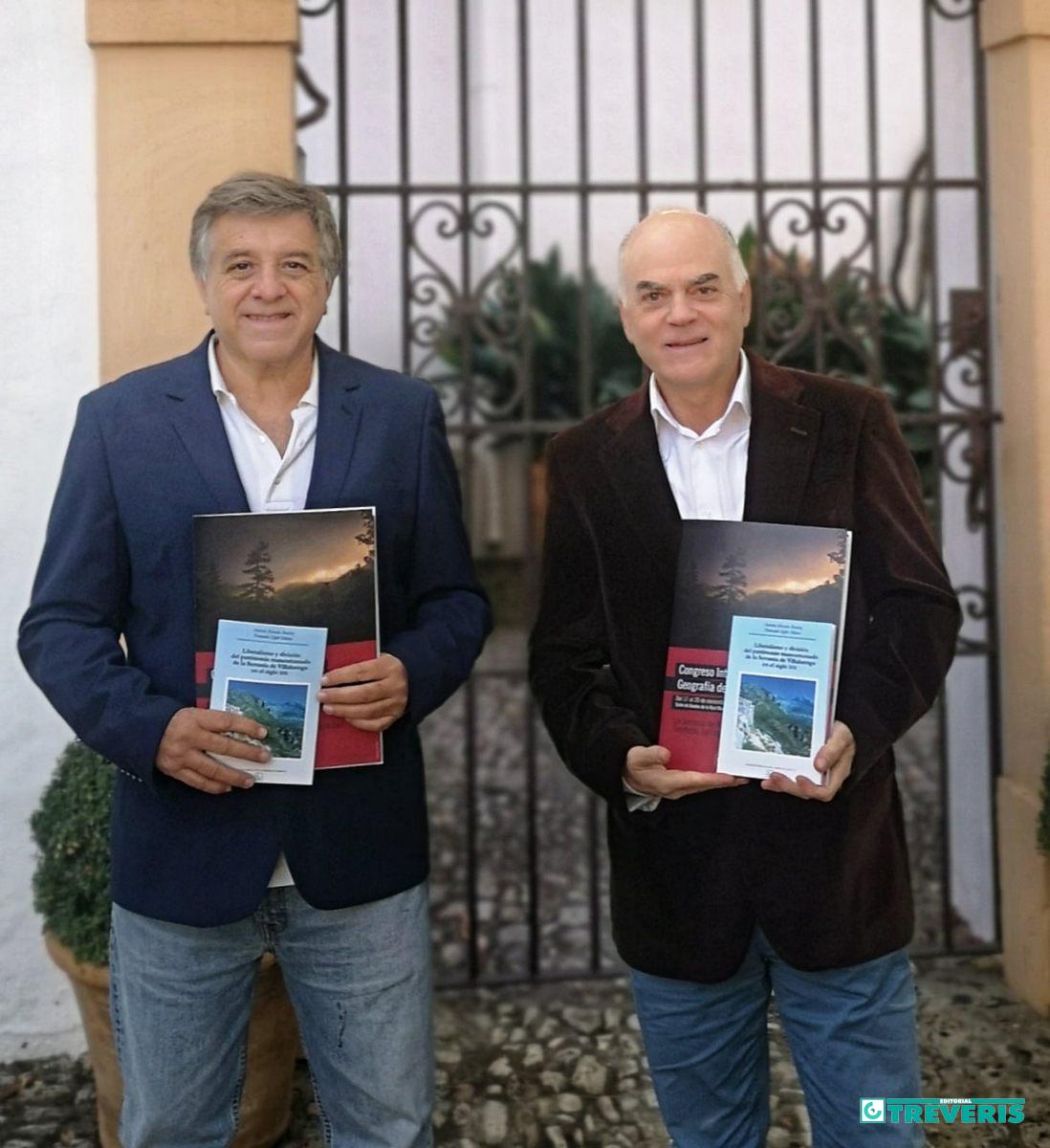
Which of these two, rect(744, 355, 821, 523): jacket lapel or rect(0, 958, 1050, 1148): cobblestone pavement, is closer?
rect(744, 355, 821, 523): jacket lapel

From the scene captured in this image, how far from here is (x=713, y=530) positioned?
205 cm

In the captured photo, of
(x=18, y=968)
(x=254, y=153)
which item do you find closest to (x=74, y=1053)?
(x=18, y=968)

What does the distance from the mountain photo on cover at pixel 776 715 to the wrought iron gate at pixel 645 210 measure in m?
1.75

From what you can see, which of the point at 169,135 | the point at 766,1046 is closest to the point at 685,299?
the point at 766,1046

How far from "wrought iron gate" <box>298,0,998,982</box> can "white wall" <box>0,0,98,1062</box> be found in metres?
0.69

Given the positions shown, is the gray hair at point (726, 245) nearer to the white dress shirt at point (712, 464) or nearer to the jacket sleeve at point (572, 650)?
the white dress shirt at point (712, 464)

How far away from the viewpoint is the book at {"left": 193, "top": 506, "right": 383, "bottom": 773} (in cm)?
199

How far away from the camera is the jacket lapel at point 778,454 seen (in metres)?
2.09

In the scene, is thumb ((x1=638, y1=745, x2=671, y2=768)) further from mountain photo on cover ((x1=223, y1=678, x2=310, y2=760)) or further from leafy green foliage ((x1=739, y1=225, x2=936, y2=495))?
leafy green foliage ((x1=739, y1=225, x2=936, y2=495))

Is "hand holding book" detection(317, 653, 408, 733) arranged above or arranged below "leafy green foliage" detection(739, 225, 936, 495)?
below

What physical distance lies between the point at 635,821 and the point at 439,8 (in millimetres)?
8492

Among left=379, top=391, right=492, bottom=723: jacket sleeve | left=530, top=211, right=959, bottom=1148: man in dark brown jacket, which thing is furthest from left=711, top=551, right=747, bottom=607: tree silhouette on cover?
left=379, top=391, right=492, bottom=723: jacket sleeve

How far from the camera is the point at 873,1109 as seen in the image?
6.83ft

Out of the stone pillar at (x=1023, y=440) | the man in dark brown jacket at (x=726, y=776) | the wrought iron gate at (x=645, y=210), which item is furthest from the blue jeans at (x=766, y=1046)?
the stone pillar at (x=1023, y=440)
